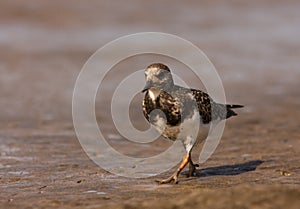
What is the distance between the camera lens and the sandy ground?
6578 millimetres

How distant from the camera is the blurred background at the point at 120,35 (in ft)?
42.5

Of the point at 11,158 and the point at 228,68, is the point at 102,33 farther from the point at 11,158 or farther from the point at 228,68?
the point at 11,158

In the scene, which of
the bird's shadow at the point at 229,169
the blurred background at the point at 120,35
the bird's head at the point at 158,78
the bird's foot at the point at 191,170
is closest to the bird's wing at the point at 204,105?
the bird's head at the point at 158,78

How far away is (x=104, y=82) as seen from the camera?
1420 cm

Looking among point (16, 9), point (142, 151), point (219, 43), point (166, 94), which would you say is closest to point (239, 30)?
point (219, 43)

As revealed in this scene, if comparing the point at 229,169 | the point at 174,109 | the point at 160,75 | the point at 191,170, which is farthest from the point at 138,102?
the point at 174,109

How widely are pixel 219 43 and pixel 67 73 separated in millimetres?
4160

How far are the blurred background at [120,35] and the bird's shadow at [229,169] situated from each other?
363 cm

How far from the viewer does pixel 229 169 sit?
7824 millimetres

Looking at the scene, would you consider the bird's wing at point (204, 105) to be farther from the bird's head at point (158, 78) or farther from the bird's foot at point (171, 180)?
the bird's foot at point (171, 180)

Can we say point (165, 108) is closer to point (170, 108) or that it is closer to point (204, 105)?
point (170, 108)

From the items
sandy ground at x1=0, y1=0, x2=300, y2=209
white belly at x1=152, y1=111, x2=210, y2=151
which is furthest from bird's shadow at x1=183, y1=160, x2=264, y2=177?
white belly at x1=152, y1=111, x2=210, y2=151

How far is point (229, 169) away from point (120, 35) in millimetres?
10508

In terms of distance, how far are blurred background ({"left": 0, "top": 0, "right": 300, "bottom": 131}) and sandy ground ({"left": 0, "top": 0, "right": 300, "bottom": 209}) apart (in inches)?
1.2
